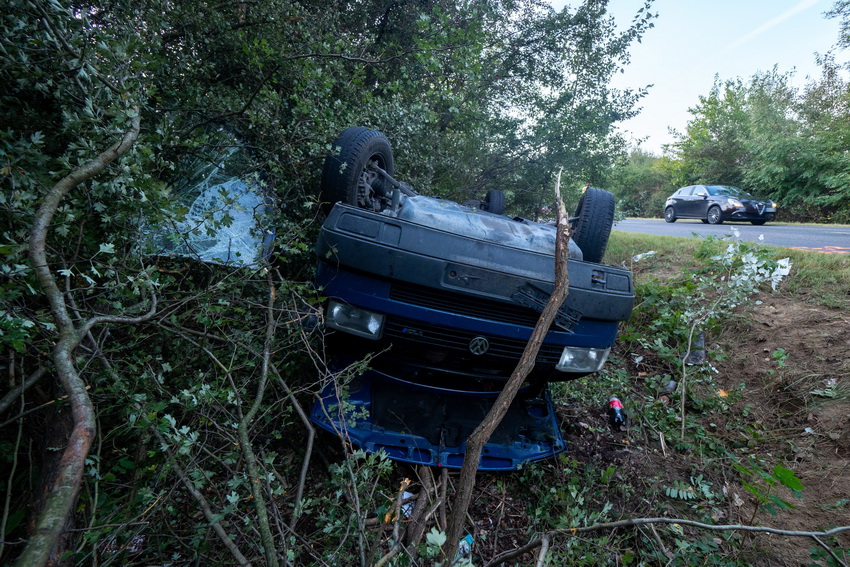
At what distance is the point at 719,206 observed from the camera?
41.9 feet

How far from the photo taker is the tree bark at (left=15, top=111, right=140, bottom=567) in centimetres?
82

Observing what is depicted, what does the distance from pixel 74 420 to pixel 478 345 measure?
5.19 ft

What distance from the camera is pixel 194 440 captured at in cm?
160

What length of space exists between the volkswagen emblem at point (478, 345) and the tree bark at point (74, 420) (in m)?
1.52

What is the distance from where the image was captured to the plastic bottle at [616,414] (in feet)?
9.83

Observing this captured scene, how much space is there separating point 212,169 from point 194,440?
8.11ft

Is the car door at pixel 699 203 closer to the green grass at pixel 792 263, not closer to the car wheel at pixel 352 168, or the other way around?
the green grass at pixel 792 263

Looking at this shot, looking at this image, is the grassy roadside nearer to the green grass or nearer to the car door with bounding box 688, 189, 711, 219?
the green grass

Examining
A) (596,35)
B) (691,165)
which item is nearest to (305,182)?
(596,35)

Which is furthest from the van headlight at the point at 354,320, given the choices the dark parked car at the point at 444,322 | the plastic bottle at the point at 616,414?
the plastic bottle at the point at 616,414

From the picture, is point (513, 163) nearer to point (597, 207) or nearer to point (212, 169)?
point (597, 207)

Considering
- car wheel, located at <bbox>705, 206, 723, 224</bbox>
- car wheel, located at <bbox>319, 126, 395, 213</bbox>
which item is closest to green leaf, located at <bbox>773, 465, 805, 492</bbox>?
car wheel, located at <bbox>319, 126, 395, 213</bbox>

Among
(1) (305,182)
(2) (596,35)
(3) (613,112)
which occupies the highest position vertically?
(2) (596,35)

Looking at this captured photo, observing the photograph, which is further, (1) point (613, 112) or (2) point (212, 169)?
(1) point (613, 112)
